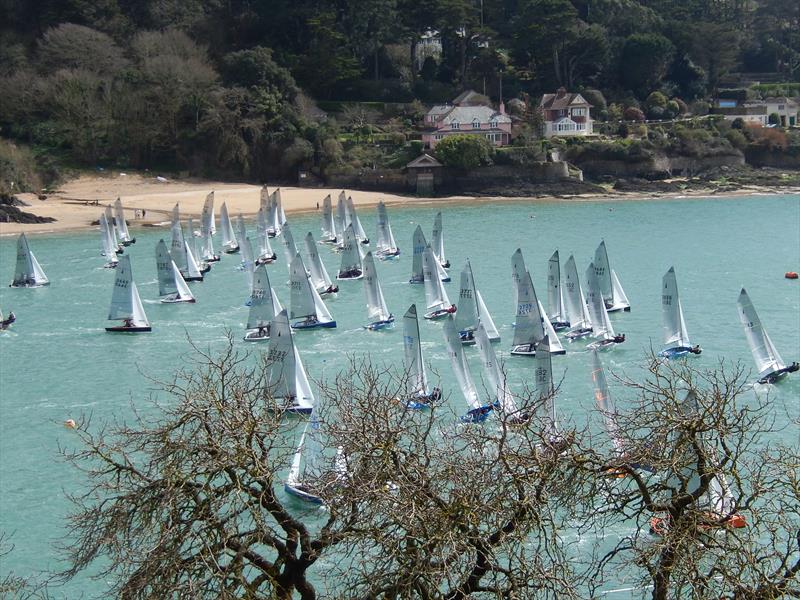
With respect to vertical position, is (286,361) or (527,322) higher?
(286,361)

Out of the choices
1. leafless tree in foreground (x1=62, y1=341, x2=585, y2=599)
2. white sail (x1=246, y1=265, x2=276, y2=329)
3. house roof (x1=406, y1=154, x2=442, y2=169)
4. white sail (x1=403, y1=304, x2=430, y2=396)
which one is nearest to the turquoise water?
white sail (x1=246, y1=265, x2=276, y2=329)

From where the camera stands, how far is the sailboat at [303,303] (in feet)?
115

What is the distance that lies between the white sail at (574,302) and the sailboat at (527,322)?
3.14 meters

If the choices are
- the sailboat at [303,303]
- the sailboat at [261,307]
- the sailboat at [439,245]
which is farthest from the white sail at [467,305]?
the sailboat at [439,245]

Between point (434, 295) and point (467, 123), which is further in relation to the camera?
point (467, 123)

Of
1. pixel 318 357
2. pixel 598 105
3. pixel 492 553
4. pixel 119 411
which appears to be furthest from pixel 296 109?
pixel 492 553

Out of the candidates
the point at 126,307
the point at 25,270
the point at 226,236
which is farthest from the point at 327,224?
the point at 126,307

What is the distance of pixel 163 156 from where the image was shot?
253 ft

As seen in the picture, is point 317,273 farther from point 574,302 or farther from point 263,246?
point 574,302

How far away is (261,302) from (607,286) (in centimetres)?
1159

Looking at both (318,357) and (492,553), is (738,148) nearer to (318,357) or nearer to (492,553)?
(318,357)

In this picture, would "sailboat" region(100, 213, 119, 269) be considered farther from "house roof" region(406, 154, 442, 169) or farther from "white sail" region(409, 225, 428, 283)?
"house roof" region(406, 154, 442, 169)

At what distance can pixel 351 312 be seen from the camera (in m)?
37.7

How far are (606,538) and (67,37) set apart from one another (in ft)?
230
